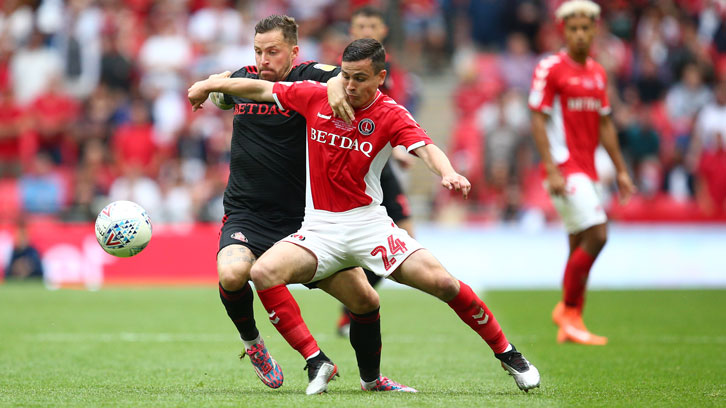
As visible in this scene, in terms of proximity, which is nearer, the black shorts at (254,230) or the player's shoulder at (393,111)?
the player's shoulder at (393,111)

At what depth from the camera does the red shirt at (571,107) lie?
8.83 m

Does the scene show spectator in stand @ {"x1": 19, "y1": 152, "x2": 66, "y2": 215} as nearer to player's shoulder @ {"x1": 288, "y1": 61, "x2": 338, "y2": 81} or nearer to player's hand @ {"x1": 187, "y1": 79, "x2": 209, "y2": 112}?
player's shoulder @ {"x1": 288, "y1": 61, "x2": 338, "y2": 81}

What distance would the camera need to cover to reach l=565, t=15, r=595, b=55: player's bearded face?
878 cm

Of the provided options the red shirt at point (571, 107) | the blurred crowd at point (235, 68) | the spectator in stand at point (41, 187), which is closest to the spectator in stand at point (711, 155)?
the blurred crowd at point (235, 68)

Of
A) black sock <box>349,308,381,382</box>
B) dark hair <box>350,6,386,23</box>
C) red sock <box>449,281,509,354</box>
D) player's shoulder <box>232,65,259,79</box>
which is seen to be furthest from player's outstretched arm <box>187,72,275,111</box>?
dark hair <box>350,6,386,23</box>

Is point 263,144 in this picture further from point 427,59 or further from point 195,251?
point 427,59

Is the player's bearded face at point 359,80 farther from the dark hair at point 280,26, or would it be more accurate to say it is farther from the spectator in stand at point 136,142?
the spectator in stand at point 136,142

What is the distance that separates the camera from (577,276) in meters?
8.72

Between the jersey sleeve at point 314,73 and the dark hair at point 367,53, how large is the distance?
0.57 meters

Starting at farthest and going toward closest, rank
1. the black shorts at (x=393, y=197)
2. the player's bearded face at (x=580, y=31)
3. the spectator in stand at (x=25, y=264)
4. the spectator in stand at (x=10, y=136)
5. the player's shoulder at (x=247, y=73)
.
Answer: the spectator in stand at (x=10, y=136) < the spectator in stand at (x=25, y=264) < the player's bearded face at (x=580, y=31) < the black shorts at (x=393, y=197) < the player's shoulder at (x=247, y=73)

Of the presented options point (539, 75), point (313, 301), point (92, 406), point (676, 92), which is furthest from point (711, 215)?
point (92, 406)

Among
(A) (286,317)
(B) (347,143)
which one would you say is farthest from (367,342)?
(B) (347,143)

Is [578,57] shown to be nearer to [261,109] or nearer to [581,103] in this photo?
[581,103]

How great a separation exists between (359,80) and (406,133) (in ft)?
1.34
